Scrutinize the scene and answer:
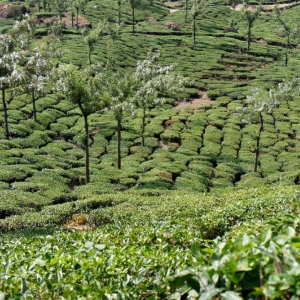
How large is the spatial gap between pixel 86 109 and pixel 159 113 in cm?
2545

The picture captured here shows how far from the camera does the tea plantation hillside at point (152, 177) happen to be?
3445 mm

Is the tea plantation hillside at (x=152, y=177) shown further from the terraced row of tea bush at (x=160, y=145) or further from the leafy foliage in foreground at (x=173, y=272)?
the terraced row of tea bush at (x=160, y=145)

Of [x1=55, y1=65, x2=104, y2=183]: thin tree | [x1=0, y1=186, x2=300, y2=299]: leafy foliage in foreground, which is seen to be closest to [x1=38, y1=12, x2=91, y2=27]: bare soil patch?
[x1=55, y1=65, x2=104, y2=183]: thin tree

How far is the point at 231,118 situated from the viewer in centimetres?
4762

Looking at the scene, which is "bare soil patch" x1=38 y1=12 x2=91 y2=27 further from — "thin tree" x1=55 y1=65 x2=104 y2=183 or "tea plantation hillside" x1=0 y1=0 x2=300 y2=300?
"thin tree" x1=55 y1=65 x2=104 y2=183

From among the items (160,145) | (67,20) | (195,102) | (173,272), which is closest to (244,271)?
(173,272)

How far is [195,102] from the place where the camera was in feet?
181

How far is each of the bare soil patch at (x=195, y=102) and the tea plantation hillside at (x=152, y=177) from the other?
0.31 meters

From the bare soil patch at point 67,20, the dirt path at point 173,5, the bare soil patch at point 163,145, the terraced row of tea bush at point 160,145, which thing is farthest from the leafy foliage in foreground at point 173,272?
the dirt path at point 173,5

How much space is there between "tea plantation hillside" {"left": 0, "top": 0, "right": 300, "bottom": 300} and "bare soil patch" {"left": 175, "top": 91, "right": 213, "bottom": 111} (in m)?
0.31

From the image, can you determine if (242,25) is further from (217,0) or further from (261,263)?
(261,263)

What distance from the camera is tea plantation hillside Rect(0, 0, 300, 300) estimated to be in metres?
3.44

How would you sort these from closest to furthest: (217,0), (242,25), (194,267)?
(194,267), (242,25), (217,0)

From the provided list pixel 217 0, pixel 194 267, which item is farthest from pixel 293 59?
pixel 194 267
